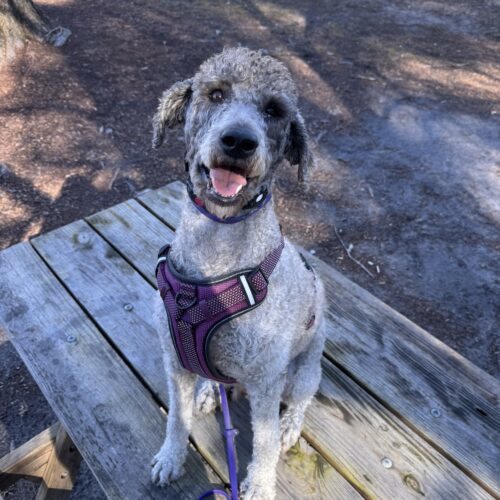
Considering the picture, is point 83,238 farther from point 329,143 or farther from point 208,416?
point 329,143

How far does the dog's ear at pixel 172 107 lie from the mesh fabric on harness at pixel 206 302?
0.62 m

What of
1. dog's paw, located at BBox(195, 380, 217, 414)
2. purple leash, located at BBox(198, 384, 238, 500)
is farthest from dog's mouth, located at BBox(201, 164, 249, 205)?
dog's paw, located at BBox(195, 380, 217, 414)

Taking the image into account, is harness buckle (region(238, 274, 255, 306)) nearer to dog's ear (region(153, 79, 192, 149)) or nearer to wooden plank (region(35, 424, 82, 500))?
dog's ear (region(153, 79, 192, 149))

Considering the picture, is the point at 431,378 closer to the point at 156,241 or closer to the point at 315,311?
the point at 315,311

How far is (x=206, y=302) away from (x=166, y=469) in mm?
893

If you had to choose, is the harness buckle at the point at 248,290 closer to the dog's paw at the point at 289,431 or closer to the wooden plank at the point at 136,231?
the dog's paw at the point at 289,431

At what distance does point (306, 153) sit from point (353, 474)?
152 cm

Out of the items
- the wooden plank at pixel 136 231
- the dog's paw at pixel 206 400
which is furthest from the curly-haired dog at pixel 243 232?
the wooden plank at pixel 136 231

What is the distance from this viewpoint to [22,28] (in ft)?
21.7

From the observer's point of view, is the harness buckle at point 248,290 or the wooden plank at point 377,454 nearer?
the harness buckle at point 248,290

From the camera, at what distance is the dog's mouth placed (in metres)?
1.60

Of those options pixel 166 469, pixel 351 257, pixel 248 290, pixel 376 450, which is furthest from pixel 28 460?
pixel 351 257

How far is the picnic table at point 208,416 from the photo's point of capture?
2.21 meters

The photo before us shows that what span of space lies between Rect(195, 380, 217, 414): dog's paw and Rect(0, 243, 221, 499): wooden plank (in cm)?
20
